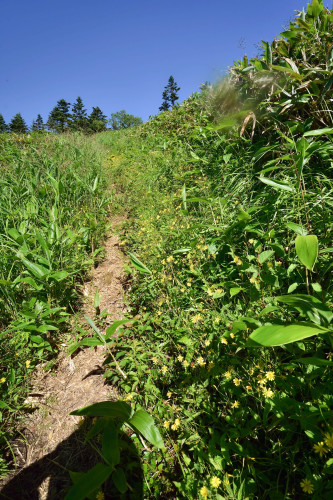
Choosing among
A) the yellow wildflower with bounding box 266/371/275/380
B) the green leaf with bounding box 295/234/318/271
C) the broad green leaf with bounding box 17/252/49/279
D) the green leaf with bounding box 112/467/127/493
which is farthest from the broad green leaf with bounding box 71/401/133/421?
the broad green leaf with bounding box 17/252/49/279

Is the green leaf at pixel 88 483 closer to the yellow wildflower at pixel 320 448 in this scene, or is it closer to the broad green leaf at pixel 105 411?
the broad green leaf at pixel 105 411

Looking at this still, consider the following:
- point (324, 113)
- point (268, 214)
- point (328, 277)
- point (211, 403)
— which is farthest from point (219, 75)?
point (211, 403)

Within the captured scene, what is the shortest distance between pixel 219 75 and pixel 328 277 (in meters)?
2.31

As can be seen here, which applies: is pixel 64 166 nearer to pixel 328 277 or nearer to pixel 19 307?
pixel 19 307

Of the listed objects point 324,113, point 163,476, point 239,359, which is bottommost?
point 163,476

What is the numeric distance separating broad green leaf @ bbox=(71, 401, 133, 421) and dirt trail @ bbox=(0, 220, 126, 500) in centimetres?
82

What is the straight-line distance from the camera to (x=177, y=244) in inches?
94.3

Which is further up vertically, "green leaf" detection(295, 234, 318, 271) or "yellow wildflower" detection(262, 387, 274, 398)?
"green leaf" detection(295, 234, 318, 271)

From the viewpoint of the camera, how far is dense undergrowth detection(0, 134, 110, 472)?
1800 mm

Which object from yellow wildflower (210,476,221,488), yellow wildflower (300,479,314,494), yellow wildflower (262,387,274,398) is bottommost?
yellow wildflower (210,476,221,488)

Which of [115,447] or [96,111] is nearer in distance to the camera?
[115,447]

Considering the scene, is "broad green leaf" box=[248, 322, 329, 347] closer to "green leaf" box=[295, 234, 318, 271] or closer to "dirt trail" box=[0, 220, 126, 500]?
"green leaf" box=[295, 234, 318, 271]

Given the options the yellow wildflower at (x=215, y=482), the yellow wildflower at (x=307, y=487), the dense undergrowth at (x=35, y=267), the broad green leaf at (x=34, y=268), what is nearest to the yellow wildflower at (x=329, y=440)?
the yellow wildflower at (x=307, y=487)

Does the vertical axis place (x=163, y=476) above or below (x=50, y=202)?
below
